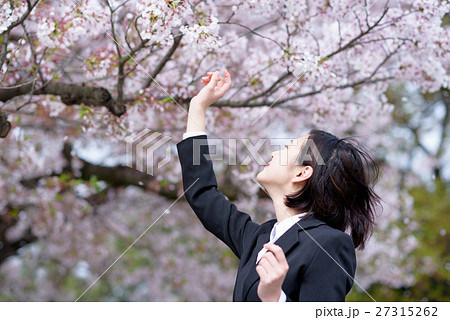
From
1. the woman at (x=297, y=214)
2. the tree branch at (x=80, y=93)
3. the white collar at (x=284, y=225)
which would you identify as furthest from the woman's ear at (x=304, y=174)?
the tree branch at (x=80, y=93)

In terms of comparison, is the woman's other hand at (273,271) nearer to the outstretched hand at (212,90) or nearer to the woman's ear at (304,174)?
the woman's ear at (304,174)

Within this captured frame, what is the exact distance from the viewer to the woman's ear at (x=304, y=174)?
1651 millimetres

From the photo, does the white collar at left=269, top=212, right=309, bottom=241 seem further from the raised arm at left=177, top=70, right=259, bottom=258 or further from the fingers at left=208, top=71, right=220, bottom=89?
the fingers at left=208, top=71, right=220, bottom=89

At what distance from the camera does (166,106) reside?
295 centimetres

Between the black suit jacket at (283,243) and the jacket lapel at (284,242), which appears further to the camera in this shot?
the jacket lapel at (284,242)

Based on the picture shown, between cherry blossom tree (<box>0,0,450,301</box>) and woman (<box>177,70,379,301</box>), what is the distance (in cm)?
61

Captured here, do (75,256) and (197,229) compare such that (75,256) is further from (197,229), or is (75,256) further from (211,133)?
(211,133)

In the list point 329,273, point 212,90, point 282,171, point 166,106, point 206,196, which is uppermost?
point 212,90

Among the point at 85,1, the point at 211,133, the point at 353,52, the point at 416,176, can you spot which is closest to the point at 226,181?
the point at 211,133

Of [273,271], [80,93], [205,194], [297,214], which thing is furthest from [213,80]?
[80,93]

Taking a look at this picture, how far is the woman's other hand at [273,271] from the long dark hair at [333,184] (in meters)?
0.35

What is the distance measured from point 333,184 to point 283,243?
0.87 feet

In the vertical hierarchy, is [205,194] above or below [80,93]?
below

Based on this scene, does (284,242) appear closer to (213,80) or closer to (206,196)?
(206,196)
